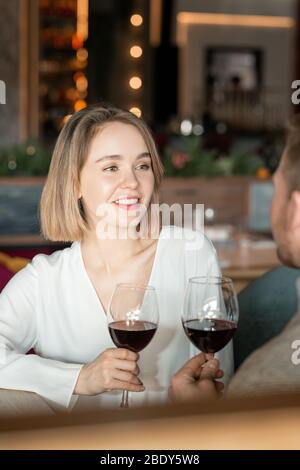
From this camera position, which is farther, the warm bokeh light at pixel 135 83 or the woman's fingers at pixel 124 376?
the warm bokeh light at pixel 135 83

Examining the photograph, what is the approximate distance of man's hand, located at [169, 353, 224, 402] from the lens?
1008mm

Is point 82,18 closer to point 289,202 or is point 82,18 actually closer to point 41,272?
point 41,272

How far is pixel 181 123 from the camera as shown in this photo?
7.69m

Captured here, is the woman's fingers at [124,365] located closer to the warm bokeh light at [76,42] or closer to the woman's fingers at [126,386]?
the woman's fingers at [126,386]

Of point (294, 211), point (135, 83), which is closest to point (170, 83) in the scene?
point (135, 83)

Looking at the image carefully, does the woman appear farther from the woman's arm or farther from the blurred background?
the blurred background

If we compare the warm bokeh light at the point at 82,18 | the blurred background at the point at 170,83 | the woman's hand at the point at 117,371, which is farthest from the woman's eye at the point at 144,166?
the warm bokeh light at the point at 82,18

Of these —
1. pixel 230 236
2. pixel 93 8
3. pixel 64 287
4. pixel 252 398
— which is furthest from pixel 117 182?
pixel 93 8

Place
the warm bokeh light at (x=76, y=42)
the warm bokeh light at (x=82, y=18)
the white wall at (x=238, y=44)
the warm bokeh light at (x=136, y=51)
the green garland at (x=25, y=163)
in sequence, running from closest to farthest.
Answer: the green garland at (x=25, y=163) < the warm bokeh light at (x=82, y=18) < the warm bokeh light at (x=76, y=42) < the warm bokeh light at (x=136, y=51) < the white wall at (x=238, y=44)

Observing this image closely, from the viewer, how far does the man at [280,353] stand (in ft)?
3.04

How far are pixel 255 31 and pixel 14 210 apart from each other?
7.29m

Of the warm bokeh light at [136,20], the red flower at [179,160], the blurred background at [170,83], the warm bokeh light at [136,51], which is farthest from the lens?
the warm bokeh light at [136,51]

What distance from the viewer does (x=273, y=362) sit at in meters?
0.95

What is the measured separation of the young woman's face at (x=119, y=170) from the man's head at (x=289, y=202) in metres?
0.19
